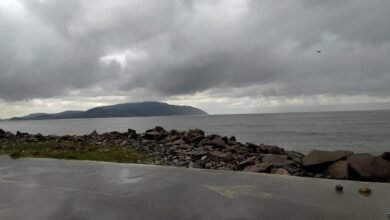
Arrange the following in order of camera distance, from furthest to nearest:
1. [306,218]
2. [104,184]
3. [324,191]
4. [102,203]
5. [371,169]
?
[371,169] → [104,184] → [324,191] → [102,203] → [306,218]

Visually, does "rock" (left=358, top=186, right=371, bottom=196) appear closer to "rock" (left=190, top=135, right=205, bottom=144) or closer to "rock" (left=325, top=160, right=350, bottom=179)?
"rock" (left=325, top=160, right=350, bottom=179)

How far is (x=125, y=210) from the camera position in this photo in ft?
20.6

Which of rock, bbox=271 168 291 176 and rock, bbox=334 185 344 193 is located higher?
rock, bbox=334 185 344 193

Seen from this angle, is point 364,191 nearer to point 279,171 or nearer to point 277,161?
point 279,171

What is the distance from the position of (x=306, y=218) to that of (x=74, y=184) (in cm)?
542

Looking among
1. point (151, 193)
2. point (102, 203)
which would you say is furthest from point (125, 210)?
point (151, 193)

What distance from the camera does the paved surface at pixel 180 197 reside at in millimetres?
6039

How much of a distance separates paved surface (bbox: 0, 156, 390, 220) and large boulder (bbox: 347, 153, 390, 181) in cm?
307

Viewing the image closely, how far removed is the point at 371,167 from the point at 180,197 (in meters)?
6.69

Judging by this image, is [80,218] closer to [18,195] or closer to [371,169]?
[18,195]

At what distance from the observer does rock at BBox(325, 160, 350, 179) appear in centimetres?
1070

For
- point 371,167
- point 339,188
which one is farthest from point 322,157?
point 339,188

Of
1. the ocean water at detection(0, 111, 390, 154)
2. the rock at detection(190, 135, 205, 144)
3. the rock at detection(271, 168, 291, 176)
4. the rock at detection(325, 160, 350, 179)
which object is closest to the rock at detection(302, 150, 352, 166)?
the rock at detection(325, 160, 350, 179)

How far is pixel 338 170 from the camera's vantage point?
11.0 metres
